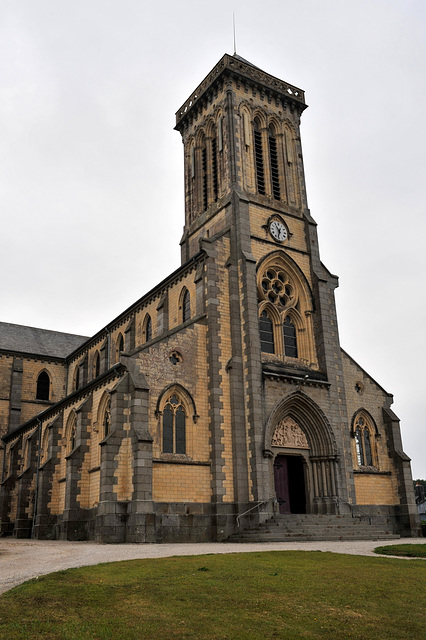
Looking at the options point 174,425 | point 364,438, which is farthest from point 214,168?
point 364,438

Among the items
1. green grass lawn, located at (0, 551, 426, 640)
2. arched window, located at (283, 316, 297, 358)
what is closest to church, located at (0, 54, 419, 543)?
arched window, located at (283, 316, 297, 358)

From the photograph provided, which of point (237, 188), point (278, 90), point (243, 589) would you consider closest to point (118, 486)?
point (243, 589)

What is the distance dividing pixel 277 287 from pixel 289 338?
3.06m

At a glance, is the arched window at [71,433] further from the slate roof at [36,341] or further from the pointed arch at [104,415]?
the slate roof at [36,341]

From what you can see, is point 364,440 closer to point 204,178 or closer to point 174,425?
point 174,425

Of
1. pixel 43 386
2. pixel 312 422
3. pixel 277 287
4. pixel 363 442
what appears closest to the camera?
pixel 312 422

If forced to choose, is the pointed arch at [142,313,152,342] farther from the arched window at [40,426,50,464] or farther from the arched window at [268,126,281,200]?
the arched window at [268,126,281,200]

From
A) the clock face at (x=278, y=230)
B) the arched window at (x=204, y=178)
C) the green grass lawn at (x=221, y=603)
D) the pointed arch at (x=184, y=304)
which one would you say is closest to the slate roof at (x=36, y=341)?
the pointed arch at (x=184, y=304)

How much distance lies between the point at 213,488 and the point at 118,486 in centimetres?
479

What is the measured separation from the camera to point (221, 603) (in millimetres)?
9016

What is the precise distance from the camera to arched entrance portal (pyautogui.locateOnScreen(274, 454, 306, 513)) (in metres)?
30.2

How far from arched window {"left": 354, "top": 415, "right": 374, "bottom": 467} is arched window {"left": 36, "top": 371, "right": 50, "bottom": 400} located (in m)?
26.2

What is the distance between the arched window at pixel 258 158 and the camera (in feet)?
118

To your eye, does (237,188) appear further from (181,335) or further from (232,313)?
(181,335)
